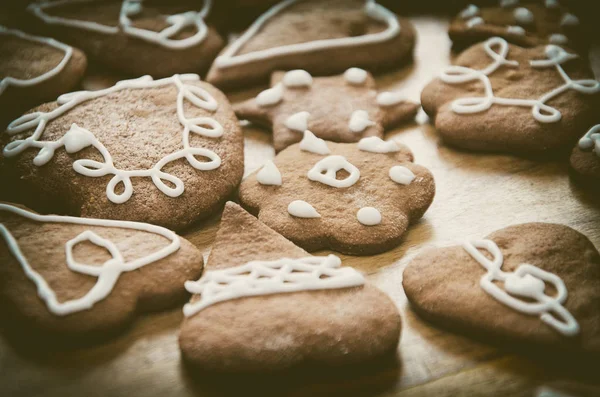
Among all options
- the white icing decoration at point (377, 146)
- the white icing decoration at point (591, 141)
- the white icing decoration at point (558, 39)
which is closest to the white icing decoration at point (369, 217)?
the white icing decoration at point (377, 146)

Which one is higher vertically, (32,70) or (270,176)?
(32,70)

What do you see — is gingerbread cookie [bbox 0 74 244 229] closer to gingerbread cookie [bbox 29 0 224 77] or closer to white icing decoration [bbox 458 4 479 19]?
gingerbread cookie [bbox 29 0 224 77]

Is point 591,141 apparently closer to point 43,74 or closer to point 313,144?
point 313,144

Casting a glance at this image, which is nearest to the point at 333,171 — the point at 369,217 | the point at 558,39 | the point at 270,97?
the point at 369,217

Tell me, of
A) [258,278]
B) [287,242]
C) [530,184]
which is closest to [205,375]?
[258,278]

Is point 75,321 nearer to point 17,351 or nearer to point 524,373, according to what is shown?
point 17,351

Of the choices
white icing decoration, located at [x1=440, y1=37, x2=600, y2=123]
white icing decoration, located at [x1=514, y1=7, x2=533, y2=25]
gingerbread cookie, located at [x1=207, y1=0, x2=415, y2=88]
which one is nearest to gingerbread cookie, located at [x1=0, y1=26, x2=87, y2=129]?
gingerbread cookie, located at [x1=207, y1=0, x2=415, y2=88]
